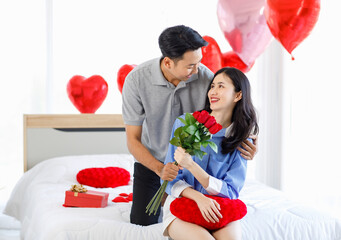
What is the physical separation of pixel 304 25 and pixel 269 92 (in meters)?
1.48

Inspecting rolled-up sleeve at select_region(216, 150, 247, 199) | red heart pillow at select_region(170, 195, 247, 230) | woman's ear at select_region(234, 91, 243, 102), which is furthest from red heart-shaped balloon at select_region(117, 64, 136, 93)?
red heart pillow at select_region(170, 195, 247, 230)

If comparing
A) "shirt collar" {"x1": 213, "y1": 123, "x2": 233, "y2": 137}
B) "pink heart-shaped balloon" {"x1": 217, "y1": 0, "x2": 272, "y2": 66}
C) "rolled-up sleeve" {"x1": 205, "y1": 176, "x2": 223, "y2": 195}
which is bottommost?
"rolled-up sleeve" {"x1": 205, "y1": 176, "x2": 223, "y2": 195}

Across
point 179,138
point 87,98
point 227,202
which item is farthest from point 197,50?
point 87,98

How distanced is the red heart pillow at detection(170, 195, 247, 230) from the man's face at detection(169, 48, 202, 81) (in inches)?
22.9

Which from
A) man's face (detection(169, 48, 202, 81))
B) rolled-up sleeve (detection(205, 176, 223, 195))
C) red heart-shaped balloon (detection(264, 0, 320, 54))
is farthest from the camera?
red heart-shaped balloon (detection(264, 0, 320, 54))

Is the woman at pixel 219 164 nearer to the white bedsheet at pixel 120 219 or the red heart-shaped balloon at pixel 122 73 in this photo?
the white bedsheet at pixel 120 219

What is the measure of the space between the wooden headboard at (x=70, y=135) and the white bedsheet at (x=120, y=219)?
0.59 metres

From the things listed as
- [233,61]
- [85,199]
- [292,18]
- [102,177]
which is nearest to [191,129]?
[85,199]

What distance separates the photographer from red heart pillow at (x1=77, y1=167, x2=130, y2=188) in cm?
289

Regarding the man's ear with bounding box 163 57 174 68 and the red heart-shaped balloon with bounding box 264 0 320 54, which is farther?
the red heart-shaped balloon with bounding box 264 0 320 54

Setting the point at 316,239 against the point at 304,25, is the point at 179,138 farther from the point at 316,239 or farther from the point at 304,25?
the point at 304,25

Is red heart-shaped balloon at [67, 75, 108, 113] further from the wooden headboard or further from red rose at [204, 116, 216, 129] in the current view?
red rose at [204, 116, 216, 129]

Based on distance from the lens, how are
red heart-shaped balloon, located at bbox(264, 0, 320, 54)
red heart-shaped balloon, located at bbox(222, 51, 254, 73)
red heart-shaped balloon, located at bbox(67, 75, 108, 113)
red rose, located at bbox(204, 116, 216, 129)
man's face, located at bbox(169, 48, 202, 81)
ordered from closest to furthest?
red rose, located at bbox(204, 116, 216, 129) → man's face, located at bbox(169, 48, 202, 81) → red heart-shaped balloon, located at bbox(264, 0, 320, 54) → red heart-shaped balloon, located at bbox(222, 51, 254, 73) → red heart-shaped balloon, located at bbox(67, 75, 108, 113)

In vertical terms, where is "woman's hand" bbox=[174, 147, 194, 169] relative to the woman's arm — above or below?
above
